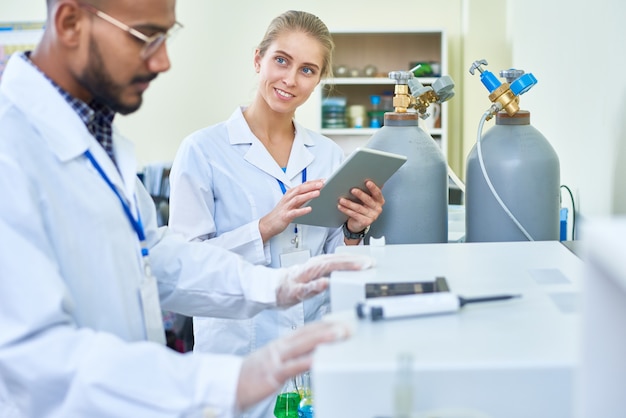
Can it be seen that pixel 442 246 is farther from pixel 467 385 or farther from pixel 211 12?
pixel 211 12

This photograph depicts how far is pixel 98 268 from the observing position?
91 cm

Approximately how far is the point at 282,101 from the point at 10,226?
3.09 ft

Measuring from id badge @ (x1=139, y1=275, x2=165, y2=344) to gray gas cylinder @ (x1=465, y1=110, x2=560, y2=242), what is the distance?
620mm

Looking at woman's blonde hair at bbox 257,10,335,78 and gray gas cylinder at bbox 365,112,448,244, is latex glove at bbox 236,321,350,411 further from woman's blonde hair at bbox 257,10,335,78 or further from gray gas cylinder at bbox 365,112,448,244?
woman's blonde hair at bbox 257,10,335,78

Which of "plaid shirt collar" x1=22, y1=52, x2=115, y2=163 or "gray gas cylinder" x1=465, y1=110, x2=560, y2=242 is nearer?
"plaid shirt collar" x1=22, y1=52, x2=115, y2=163

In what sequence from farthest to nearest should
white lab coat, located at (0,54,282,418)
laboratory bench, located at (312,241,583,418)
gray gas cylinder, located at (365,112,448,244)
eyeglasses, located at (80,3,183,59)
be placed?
gray gas cylinder, located at (365,112,448,244) → eyeglasses, located at (80,3,183,59) → white lab coat, located at (0,54,282,418) → laboratory bench, located at (312,241,583,418)

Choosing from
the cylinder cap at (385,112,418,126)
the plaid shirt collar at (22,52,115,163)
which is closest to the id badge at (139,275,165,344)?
the plaid shirt collar at (22,52,115,163)

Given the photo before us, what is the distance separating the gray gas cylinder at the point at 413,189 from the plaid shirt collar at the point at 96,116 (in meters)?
0.50

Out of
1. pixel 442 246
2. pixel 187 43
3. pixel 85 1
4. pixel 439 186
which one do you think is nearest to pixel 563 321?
pixel 442 246

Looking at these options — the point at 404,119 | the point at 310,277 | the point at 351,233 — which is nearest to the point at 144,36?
the point at 310,277

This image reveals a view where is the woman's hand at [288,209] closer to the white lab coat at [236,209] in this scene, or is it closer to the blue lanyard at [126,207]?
the white lab coat at [236,209]

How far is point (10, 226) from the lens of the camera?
0.79m

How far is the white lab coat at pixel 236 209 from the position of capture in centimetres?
155

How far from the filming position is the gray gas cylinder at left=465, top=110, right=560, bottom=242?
4.09 feet
